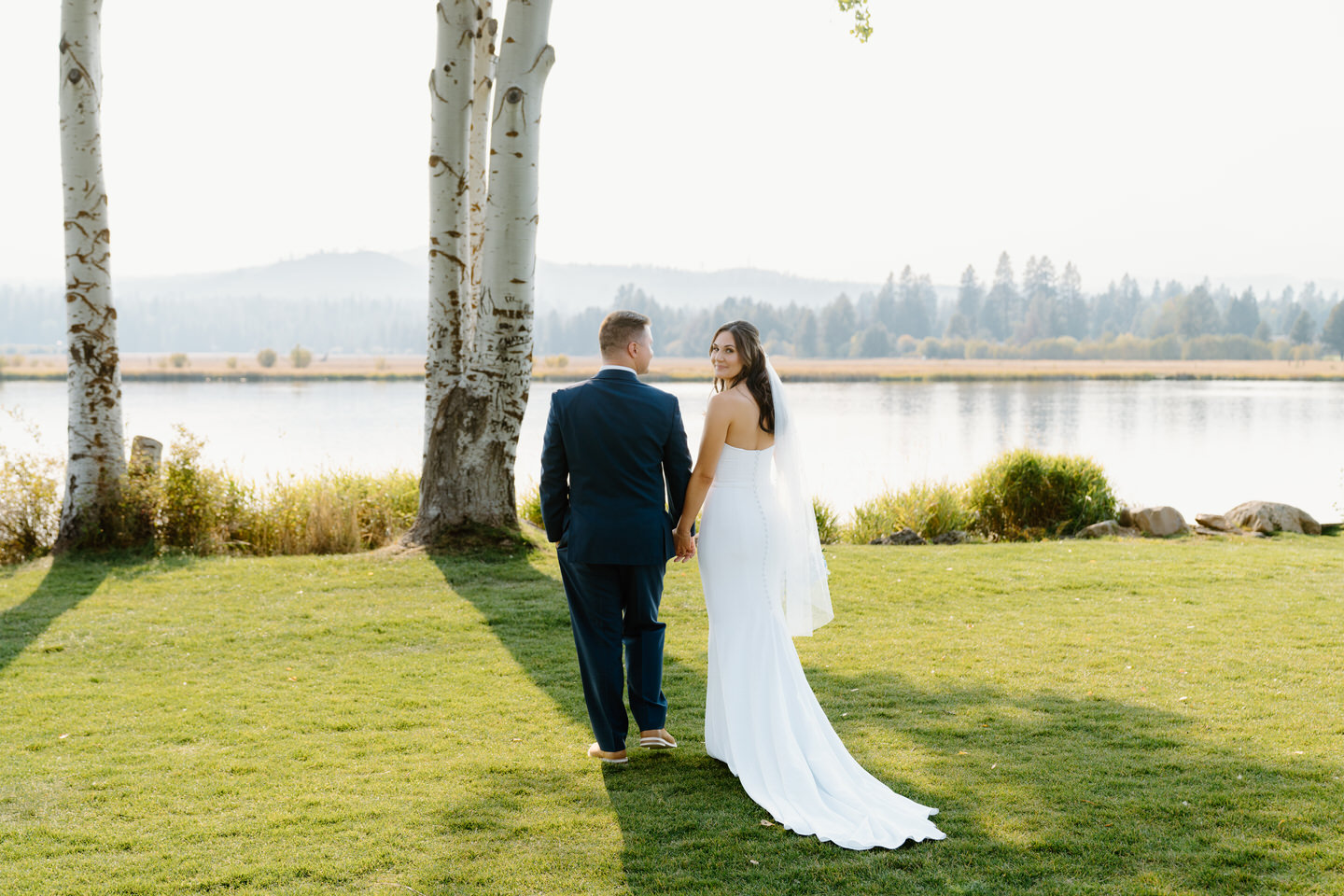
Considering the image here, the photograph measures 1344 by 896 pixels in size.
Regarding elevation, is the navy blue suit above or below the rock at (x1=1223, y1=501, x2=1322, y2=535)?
above

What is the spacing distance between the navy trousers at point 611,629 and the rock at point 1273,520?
11439 millimetres

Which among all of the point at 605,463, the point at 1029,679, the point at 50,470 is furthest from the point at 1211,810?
the point at 50,470

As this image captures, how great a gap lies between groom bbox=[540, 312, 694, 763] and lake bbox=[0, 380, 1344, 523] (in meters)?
8.12

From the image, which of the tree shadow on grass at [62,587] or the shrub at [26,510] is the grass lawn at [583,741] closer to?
the tree shadow on grass at [62,587]

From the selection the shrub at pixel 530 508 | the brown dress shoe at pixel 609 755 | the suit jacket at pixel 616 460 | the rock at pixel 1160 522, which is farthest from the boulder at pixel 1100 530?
the suit jacket at pixel 616 460

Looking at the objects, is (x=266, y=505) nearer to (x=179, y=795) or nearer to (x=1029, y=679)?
(x=179, y=795)

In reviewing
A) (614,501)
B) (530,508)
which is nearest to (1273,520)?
(530,508)

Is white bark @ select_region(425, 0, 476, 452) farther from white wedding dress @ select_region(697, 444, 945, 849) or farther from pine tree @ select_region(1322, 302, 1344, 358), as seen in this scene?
pine tree @ select_region(1322, 302, 1344, 358)

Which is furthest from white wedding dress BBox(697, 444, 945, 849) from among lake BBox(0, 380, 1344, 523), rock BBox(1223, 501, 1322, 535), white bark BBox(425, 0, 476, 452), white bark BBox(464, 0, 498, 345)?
rock BBox(1223, 501, 1322, 535)

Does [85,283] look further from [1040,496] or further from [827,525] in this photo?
[1040,496]

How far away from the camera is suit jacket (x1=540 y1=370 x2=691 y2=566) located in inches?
166

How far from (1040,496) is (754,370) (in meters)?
10.7

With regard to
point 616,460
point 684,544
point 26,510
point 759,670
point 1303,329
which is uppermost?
point 1303,329

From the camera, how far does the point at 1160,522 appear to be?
41.7 ft
